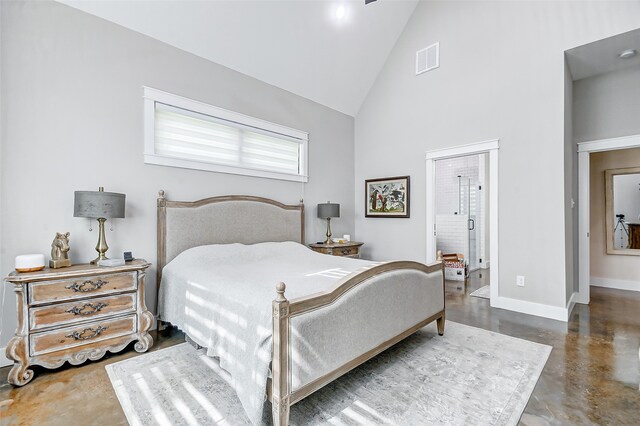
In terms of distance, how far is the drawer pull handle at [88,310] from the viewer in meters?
2.37

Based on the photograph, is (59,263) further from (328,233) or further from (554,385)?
(554,385)

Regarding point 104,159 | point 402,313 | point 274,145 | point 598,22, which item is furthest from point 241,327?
point 598,22

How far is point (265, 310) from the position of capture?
1763mm

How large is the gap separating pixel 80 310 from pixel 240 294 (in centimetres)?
141

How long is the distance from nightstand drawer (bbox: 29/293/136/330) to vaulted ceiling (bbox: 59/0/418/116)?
2663 mm

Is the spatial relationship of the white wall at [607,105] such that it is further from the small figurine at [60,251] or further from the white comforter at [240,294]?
the small figurine at [60,251]

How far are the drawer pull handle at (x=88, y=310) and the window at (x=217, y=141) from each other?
148cm

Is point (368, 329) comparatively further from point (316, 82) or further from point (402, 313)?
point (316, 82)

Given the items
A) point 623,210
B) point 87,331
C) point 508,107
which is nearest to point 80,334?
point 87,331

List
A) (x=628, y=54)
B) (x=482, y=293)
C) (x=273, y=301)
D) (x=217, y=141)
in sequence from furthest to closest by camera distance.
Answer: (x=482, y=293) < (x=217, y=141) < (x=628, y=54) < (x=273, y=301)

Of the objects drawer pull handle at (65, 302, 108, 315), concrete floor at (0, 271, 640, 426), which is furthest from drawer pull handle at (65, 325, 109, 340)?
concrete floor at (0, 271, 640, 426)

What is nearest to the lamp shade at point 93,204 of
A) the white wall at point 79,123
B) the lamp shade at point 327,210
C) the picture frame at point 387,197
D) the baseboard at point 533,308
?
the white wall at point 79,123

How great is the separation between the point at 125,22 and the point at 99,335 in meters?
2.96

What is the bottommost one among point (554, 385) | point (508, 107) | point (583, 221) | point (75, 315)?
point (554, 385)
